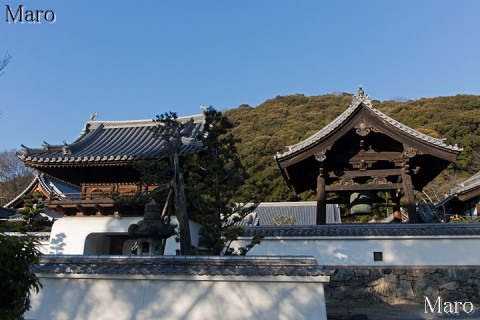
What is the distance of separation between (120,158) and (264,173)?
31.1 meters

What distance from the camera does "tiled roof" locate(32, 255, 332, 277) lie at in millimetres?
7461

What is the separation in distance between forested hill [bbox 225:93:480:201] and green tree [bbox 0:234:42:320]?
25042 mm

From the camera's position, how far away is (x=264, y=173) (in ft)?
148

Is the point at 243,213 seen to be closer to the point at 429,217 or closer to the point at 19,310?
the point at 19,310

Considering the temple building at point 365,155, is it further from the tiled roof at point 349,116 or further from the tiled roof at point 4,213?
the tiled roof at point 4,213

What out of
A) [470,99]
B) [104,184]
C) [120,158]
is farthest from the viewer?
[470,99]

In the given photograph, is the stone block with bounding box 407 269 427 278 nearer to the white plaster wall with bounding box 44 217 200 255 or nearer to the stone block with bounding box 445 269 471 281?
the stone block with bounding box 445 269 471 281

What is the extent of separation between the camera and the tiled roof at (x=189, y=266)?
746cm

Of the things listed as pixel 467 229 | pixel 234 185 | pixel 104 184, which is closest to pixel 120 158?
pixel 104 184

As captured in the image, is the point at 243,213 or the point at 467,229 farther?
the point at 467,229

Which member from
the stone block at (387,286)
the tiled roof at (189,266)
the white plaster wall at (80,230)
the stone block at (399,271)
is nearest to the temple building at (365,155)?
the stone block at (399,271)

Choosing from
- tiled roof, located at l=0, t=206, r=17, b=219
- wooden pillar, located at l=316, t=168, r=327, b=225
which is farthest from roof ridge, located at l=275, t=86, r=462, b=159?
tiled roof, located at l=0, t=206, r=17, b=219

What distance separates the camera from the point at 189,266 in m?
7.77

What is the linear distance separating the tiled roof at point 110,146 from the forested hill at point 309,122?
1218 centimetres
